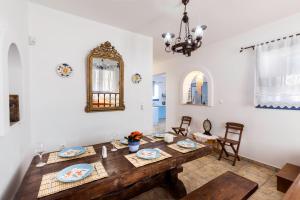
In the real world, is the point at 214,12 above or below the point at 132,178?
above

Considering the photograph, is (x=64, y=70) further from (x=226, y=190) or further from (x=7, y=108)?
(x=226, y=190)

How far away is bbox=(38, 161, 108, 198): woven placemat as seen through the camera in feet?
3.13

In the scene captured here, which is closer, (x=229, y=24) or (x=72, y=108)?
(x=72, y=108)

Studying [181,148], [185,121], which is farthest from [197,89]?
[181,148]

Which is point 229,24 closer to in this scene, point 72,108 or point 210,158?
point 210,158

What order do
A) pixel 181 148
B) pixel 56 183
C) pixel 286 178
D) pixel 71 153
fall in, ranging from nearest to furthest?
pixel 56 183, pixel 71 153, pixel 181 148, pixel 286 178

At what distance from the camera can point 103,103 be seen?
2.56 meters

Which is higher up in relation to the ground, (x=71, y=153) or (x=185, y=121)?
(x=71, y=153)

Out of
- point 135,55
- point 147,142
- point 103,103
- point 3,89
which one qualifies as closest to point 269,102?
point 147,142

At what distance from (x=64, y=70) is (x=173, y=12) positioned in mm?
1901

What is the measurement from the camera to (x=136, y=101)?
3.00 meters

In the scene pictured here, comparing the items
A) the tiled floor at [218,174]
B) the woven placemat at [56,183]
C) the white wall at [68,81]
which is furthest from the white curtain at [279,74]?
the woven placemat at [56,183]

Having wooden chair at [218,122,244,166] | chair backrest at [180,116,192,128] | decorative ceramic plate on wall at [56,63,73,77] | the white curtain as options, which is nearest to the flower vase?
decorative ceramic plate on wall at [56,63,73,77]

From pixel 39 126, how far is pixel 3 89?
132 centimetres
